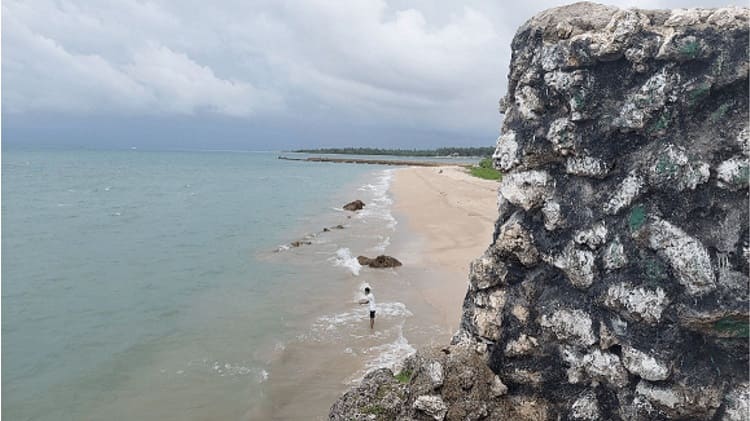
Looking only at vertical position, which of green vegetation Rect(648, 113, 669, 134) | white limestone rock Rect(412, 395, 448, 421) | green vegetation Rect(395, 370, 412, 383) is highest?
green vegetation Rect(648, 113, 669, 134)

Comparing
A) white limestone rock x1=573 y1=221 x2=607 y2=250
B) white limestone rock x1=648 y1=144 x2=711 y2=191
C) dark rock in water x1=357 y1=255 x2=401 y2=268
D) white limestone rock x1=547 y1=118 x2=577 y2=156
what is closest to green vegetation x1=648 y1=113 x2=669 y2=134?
white limestone rock x1=648 y1=144 x2=711 y2=191

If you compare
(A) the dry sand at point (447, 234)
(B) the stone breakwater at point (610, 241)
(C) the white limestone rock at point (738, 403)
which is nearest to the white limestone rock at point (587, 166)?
(B) the stone breakwater at point (610, 241)

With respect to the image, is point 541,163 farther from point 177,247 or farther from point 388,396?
point 177,247

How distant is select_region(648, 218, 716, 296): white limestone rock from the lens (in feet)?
16.9

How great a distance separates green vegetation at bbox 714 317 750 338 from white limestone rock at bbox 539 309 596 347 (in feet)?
4.24

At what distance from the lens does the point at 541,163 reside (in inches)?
257

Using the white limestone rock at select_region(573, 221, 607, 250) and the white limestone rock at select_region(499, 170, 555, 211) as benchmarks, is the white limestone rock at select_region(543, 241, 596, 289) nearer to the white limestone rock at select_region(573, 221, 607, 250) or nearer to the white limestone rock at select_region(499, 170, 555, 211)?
the white limestone rock at select_region(573, 221, 607, 250)

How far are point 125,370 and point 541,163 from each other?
1081 centimetres

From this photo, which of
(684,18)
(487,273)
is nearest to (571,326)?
(487,273)

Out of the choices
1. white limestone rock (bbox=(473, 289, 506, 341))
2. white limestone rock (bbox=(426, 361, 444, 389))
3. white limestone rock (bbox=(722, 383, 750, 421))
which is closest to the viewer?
white limestone rock (bbox=(722, 383, 750, 421))

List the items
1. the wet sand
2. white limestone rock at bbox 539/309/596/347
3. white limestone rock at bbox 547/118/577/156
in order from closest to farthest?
white limestone rock at bbox 539/309/596/347 < white limestone rock at bbox 547/118/577/156 < the wet sand

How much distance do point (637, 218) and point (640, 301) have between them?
935 millimetres

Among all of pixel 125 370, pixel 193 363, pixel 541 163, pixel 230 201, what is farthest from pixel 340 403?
pixel 230 201

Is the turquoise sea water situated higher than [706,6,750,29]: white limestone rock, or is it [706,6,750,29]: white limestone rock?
[706,6,750,29]: white limestone rock
